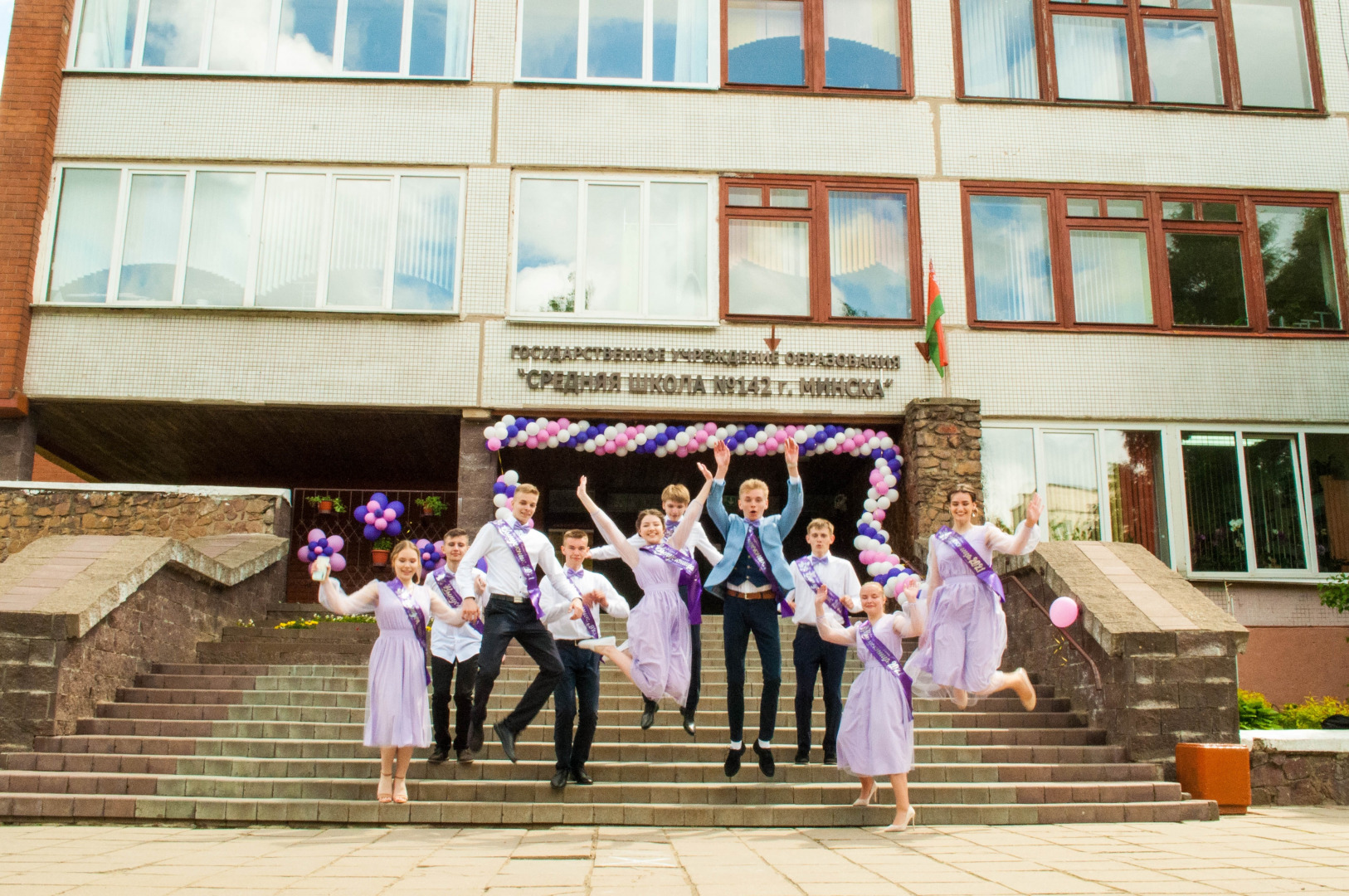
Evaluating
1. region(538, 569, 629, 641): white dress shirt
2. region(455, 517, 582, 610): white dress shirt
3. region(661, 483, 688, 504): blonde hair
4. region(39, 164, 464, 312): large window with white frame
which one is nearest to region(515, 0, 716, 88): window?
region(39, 164, 464, 312): large window with white frame

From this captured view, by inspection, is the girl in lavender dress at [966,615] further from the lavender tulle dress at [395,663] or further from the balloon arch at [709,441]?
the balloon arch at [709,441]

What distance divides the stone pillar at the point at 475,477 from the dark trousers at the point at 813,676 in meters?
6.27

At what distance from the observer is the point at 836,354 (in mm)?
13844

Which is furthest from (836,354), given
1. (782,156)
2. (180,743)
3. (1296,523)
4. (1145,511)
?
(180,743)

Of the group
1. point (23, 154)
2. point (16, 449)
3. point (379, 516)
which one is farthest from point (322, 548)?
point (23, 154)

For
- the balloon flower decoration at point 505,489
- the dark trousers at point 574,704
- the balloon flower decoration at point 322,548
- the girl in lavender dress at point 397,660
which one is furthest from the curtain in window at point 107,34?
the dark trousers at point 574,704

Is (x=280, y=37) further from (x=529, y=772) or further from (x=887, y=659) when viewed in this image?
(x=887, y=659)

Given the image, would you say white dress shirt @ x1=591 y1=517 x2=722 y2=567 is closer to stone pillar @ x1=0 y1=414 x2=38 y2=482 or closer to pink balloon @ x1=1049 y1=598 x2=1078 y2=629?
Answer: pink balloon @ x1=1049 y1=598 x2=1078 y2=629

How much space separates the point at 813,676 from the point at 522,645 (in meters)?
2.15

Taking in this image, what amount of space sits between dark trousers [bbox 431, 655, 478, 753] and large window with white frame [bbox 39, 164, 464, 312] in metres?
6.87

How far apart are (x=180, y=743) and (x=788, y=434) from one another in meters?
7.37

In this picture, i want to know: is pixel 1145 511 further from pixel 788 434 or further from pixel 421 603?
pixel 421 603

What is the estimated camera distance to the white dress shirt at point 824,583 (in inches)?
309

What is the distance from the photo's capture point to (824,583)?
7.83m
